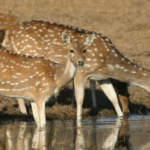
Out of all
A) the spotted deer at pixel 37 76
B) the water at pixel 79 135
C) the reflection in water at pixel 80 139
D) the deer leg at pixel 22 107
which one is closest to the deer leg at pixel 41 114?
the spotted deer at pixel 37 76

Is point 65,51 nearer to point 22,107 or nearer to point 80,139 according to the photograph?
point 22,107

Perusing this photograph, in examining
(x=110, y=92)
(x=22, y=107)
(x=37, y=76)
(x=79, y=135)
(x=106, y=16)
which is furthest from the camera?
(x=106, y=16)

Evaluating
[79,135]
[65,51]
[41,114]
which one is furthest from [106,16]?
[79,135]

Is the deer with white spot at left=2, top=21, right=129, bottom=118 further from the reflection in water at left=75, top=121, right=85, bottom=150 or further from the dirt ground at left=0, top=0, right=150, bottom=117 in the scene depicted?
the dirt ground at left=0, top=0, right=150, bottom=117

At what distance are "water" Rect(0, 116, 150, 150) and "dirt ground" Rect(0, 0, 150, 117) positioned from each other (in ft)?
19.8

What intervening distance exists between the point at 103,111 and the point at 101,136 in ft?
11.9

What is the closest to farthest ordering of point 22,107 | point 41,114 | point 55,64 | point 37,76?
point 41,114
point 37,76
point 55,64
point 22,107

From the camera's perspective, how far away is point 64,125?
10305mm

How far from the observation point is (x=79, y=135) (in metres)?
9.06

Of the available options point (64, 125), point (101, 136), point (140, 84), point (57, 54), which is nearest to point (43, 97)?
point (64, 125)

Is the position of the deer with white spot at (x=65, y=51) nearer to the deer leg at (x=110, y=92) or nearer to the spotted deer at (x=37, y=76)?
the deer leg at (x=110, y=92)

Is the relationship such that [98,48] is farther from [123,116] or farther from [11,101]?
[11,101]

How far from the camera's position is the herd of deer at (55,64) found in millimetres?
10055

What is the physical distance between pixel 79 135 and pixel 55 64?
1.90 meters
